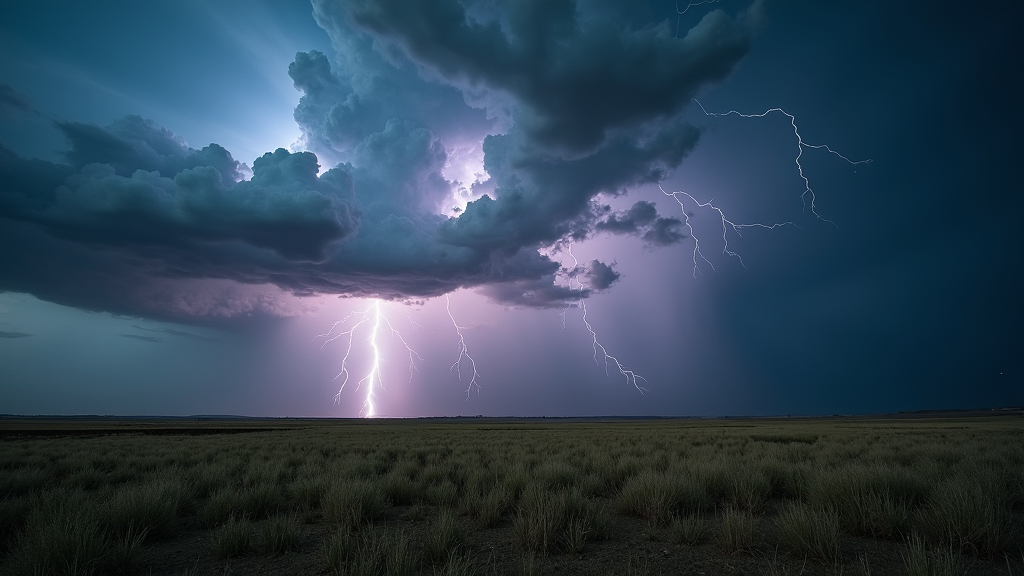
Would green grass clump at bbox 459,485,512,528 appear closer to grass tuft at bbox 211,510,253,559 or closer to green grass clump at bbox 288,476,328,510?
green grass clump at bbox 288,476,328,510

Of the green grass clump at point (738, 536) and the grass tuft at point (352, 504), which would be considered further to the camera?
the grass tuft at point (352, 504)

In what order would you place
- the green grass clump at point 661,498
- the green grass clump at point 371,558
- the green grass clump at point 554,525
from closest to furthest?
the green grass clump at point 371,558 → the green grass clump at point 554,525 → the green grass clump at point 661,498

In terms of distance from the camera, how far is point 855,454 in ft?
47.2

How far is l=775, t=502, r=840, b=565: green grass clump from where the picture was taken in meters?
4.47

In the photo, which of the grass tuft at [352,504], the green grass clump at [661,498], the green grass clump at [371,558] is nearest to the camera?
the green grass clump at [371,558]

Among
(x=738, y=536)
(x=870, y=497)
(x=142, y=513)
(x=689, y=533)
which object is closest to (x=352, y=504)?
(x=142, y=513)

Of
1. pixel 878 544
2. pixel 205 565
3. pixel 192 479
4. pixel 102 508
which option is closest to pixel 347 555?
pixel 205 565

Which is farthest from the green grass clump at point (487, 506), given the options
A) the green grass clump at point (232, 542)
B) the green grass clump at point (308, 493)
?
the green grass clump at point (232, 542)

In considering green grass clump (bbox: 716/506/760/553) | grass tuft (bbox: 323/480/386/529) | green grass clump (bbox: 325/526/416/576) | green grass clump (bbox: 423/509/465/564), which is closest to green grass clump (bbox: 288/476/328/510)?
grass tuft (bbox: 323/480/386/529)

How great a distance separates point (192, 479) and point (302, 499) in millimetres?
3919

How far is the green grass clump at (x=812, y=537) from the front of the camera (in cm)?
447

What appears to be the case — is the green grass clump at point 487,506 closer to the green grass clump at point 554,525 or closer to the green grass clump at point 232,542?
the green grass clump at point 554,525

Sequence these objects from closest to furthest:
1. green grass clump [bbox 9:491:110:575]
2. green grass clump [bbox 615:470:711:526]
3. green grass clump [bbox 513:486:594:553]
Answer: green grass clump [bbox 9:491:110:575] < green grass clump [bbox 513:486:594:553] < green grass clump [bbox 615:470:711:526]

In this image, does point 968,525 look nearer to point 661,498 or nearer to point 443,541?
point 661,498
